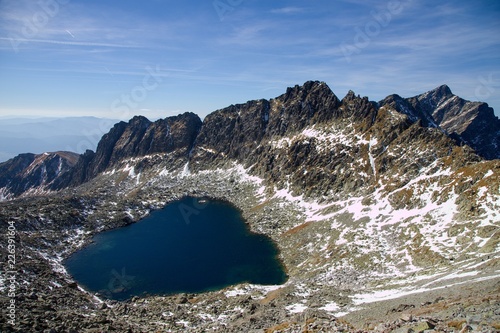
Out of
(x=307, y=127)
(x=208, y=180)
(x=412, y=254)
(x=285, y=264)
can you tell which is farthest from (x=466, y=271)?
(x=208, y=180)

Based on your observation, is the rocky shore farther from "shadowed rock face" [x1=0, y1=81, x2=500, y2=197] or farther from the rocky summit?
"shadowed rock face" [x1=0, y1=81, x2=500, y2=197]

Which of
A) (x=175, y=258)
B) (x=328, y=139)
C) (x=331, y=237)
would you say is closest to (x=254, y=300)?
(x=331, y=237)

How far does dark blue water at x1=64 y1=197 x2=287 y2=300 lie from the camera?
7731 centimetres

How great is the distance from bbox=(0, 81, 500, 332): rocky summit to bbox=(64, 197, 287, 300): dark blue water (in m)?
4.82

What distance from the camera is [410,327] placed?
24.0 meters

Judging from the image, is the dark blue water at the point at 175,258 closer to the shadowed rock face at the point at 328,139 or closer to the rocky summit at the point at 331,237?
the rocky summit at the point at 331,237

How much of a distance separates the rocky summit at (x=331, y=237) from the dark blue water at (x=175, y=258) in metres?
4.82

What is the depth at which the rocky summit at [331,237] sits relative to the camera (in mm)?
40406

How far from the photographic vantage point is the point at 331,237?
294 feet

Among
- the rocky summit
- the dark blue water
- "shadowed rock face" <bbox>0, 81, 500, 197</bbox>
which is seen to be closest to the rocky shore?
the rocky summit

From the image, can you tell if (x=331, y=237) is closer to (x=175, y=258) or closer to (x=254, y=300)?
(x=254, y=300)

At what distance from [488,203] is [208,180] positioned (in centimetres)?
14198

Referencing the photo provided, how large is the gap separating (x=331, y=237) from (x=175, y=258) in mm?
47194

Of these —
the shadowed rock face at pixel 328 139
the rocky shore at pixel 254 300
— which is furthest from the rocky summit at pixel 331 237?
the shadowed rock face at pixel 328 139
